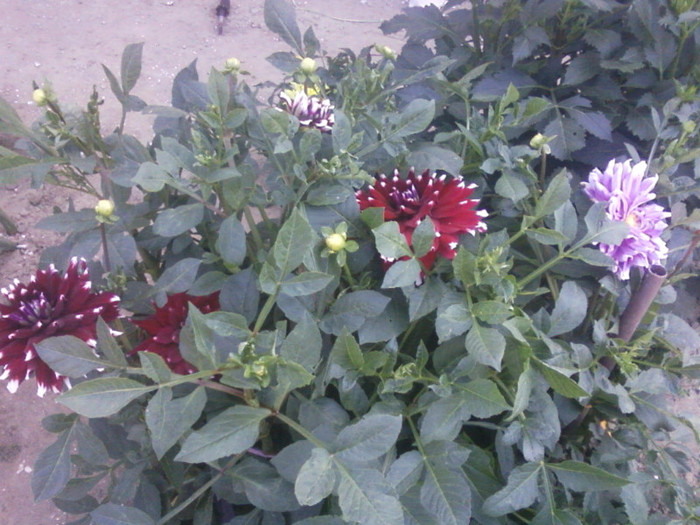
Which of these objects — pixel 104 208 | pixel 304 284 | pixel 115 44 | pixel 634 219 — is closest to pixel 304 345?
pixel 304 284

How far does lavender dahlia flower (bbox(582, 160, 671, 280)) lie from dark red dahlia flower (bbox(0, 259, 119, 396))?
2.06 ft

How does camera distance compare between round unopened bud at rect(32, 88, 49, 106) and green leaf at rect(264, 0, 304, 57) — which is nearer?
round unopened bud at rect(32, 88, 49, 106)

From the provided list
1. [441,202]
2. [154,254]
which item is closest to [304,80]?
[441,202]

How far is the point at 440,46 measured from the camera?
1290mm

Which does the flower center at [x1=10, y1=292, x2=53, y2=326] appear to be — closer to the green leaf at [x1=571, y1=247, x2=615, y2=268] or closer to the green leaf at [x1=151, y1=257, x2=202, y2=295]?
the green leaf at [x1=151, y1=257, x2=202, y2=295]

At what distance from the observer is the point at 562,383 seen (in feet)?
2.31

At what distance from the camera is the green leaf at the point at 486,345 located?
63cm

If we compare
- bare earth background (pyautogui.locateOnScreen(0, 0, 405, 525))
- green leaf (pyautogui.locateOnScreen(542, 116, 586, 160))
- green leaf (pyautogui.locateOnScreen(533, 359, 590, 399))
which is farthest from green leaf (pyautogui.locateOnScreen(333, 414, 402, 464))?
bare earth background (pyautogui.locateOnScreen(0, 0, 405, 525))

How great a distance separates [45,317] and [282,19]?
54 centimetres

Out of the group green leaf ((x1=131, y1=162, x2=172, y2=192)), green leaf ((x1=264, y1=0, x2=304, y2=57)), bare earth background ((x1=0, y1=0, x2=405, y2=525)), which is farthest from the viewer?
bare earth background ((x1=0, y1=0, x2=405, y2=525))

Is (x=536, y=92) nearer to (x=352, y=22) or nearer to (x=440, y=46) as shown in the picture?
(x=440, y=46)

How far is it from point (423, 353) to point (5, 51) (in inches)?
103

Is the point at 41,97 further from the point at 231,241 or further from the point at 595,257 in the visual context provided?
the point at 595,257

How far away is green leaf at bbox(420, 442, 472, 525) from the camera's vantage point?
665mm
